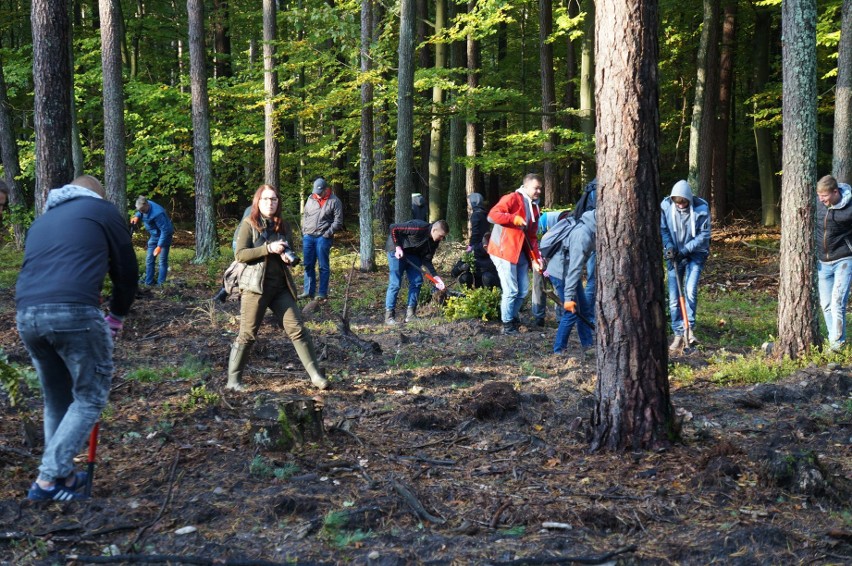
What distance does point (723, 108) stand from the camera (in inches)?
884

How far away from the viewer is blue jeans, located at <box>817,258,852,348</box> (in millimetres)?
9234

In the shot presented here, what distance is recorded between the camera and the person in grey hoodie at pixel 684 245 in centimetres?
984

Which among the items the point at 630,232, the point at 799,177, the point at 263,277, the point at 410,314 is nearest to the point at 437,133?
the point at 410,314

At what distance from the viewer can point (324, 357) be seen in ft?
30.5

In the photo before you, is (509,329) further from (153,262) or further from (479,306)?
(153,262)

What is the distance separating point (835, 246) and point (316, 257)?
8.38 m

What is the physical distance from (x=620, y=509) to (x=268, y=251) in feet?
13.0

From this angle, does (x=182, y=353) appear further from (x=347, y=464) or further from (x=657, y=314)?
(x=657, y=314)

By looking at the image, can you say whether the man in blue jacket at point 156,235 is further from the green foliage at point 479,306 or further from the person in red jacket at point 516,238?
the person in red jacket at point 516,238

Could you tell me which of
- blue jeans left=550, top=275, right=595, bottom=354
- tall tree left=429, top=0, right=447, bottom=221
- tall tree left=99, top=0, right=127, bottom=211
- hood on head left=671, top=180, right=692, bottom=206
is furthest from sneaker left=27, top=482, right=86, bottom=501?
tall tree left=429, top=0, right=447, bottom=221

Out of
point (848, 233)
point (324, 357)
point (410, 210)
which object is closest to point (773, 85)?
point (410, 210)

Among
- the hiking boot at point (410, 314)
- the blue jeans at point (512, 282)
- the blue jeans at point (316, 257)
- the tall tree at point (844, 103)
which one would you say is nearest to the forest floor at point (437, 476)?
the blue jeans at point (512, 282)

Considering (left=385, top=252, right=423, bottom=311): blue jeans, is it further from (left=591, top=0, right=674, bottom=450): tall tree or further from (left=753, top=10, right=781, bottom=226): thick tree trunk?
(left=753, top=10, right=781, bottom=226): thick tree trunk

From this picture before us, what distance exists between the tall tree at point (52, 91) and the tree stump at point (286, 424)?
580 cm
